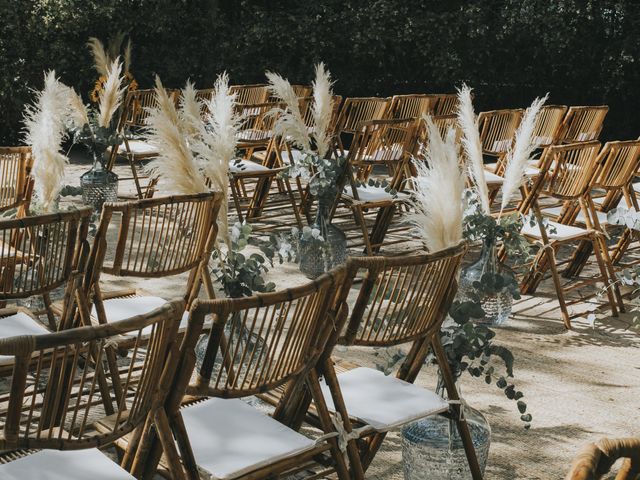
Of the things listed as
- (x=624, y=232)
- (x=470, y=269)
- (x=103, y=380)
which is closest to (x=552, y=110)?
(x=624, y=232)

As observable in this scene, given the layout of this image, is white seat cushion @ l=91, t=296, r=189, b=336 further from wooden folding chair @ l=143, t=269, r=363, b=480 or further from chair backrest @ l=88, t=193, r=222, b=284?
wooden folding chair @ l=143, t=269, r=363, b=480

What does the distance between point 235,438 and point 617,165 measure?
3608mm

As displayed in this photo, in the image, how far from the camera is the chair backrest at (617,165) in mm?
5133

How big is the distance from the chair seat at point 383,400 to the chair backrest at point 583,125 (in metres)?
5.63

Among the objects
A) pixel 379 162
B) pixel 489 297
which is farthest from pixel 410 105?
pixel 489 297

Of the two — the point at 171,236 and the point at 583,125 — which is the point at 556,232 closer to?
the point at 171,236

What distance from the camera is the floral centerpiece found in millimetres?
5551

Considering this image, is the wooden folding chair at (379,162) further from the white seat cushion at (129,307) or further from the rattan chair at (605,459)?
the rattan chair at (605,459)

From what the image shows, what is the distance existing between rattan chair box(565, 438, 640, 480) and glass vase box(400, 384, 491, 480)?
5.61 ft

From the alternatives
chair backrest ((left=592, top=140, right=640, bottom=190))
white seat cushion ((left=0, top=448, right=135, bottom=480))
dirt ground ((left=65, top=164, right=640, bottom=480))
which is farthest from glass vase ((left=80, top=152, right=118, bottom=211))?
white seat cushion ((left=0, top=448, right=135, bottom=480))

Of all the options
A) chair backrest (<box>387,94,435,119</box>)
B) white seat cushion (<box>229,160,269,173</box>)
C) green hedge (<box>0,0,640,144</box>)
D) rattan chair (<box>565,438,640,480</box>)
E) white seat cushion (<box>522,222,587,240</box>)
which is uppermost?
green hedge (<box>0,0,640,144</box>)

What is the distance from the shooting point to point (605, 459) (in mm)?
1316

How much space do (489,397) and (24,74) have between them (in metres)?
8.85

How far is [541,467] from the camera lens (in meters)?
3.37
